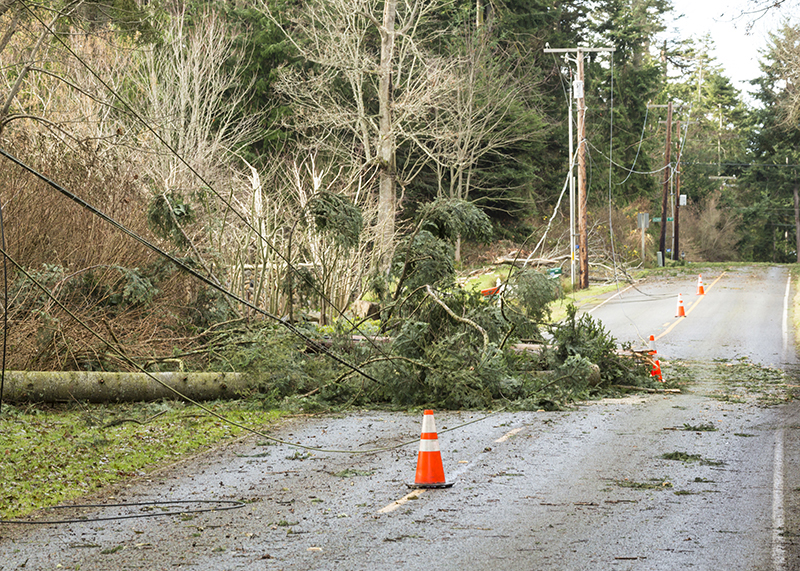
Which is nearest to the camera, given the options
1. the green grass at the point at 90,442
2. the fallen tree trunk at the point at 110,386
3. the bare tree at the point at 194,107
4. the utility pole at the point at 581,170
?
the green grass at the point at 90,442

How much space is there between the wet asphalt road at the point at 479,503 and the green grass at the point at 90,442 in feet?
1.65

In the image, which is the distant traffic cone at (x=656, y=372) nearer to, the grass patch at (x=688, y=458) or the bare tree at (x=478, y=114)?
the grass patch at (x=688, y=458)

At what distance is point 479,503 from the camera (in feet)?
24.2

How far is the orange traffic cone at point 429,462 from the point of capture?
25.9 feet

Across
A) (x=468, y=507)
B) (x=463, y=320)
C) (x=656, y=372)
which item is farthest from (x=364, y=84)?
(x=468, y=507)

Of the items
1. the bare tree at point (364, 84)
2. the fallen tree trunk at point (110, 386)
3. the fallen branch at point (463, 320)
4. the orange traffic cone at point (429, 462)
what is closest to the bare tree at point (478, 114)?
the bare tree at point (364, 84)

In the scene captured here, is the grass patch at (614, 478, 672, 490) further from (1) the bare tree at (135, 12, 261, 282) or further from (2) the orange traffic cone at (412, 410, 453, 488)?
(1) the bare tree at (135, 12, 261, 282)

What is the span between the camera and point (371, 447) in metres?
9.94

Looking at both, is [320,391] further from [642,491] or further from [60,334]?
[642,491]

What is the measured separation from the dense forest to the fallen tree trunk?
474mm

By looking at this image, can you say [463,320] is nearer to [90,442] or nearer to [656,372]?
[656,372]

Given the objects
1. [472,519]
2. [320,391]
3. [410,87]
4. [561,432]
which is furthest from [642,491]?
[410,87]

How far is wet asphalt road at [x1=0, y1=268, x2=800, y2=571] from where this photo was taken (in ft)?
19.3

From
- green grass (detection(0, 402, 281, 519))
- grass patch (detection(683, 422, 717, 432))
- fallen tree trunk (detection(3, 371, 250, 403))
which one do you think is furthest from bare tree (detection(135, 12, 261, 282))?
grass patch (detection(683, 422, 717, 432))
